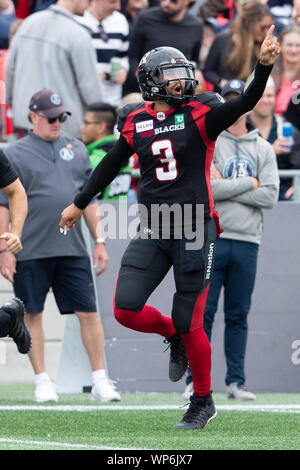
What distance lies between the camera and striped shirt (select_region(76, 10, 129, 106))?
10.9 meters

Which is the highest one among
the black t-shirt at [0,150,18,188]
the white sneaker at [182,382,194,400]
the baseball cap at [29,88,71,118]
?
the black t-shirt at [0,150,18,188]

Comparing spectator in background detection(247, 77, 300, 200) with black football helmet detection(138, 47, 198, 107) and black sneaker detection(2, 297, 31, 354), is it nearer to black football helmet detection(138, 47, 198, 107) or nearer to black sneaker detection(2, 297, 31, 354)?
black football helmet detection(138, 47, 198, 107)

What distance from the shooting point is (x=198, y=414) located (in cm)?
619

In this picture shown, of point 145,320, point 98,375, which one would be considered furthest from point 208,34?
point 145,320

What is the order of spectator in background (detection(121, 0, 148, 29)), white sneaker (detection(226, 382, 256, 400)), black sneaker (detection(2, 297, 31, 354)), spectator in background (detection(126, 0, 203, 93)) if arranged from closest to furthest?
black sneaker (detection(2, 297, 31, 354)) < white sneaker (detection(226, 382, 256, 400)) < spectator in background (detection(126, 0, 203, 93)) < spectator in background (detection(121, 0, 148, 29))

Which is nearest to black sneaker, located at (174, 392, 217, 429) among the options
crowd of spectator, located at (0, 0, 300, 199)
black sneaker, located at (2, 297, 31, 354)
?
black sneaker, located at (2, 297, 31, 354)

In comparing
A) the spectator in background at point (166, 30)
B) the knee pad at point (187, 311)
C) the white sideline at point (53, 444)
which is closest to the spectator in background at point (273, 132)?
the spectator in background at point (166, 30)

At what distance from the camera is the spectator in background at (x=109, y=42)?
10773mm

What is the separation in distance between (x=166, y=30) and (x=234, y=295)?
3812mm

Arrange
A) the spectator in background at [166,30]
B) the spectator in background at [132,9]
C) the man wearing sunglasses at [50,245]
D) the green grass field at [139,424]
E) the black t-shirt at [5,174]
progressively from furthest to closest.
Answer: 1. the spectator in background at [132,9]
2. the spectator in background at [166,30]
3. the man wearing sunglasses at [50,245]
4. the black t-shirt at [5,174]
5. the green grass field at [139,424]

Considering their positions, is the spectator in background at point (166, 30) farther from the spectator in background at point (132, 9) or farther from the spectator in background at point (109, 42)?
the spectator in background at point (132, 9)

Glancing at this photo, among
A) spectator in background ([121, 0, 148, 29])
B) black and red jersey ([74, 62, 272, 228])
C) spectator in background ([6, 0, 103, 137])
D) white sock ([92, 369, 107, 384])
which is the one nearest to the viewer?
black and red jersey ([74, 62, 272, 228])

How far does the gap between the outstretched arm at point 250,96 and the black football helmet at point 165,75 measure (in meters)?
0.19

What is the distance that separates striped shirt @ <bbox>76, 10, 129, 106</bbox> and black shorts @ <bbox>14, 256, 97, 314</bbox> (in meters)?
3.47
